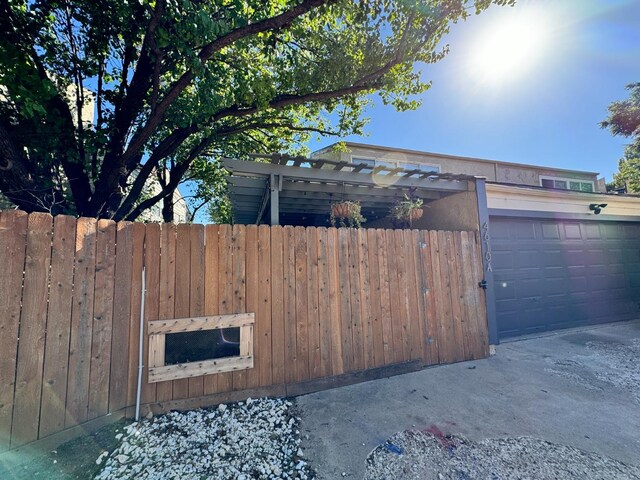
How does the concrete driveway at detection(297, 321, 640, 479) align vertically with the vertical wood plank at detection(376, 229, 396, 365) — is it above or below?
below

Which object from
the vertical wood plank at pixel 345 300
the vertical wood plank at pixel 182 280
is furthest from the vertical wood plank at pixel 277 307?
the vertical wood plank at pixel 182 280

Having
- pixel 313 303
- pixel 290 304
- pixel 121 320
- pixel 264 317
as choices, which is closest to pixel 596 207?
pixel 313 303

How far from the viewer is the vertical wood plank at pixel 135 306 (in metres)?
2.72

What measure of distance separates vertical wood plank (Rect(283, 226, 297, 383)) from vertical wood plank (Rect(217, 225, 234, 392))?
0.64 meters

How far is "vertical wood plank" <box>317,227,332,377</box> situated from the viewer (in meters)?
3.54

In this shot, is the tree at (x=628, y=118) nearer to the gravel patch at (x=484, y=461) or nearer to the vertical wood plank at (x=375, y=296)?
the vertical wood plank at (x=375, y=296)

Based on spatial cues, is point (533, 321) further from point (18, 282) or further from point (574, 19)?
point (18, 282)

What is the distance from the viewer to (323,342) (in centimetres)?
355

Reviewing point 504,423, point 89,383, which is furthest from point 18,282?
point 504,423

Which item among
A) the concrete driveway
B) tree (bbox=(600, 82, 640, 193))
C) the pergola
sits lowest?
the concrete driveway

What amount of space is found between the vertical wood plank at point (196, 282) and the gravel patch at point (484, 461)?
6.20ft

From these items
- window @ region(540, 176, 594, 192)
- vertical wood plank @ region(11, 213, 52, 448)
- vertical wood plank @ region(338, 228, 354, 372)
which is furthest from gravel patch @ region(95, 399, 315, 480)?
window @ region(540, 176, 594, 192)

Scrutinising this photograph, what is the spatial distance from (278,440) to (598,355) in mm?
5358

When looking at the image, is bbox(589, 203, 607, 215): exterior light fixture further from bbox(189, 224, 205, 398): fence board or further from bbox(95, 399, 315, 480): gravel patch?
bbox(189, 224, 205, 398): fence board
